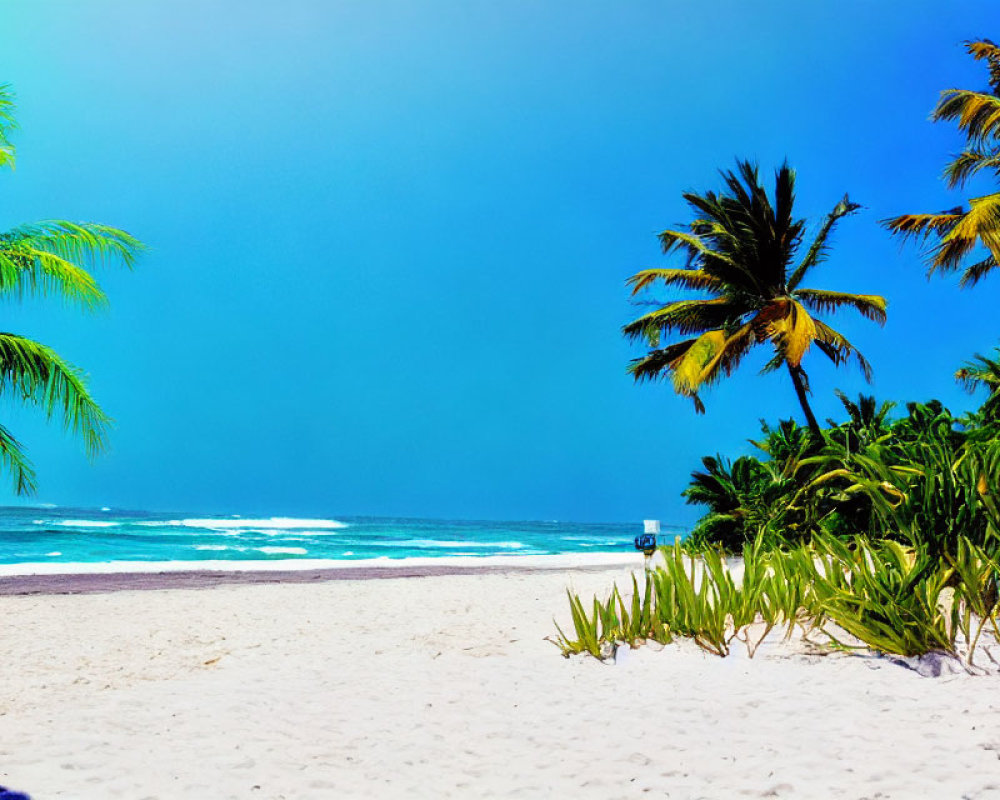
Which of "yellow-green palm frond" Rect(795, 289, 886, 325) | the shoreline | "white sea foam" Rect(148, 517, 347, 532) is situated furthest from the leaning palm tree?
"white sea foam" Rect(148, 517, 347, 532)

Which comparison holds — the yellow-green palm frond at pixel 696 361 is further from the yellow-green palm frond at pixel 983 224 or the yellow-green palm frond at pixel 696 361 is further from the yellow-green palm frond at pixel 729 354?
the yellow-green palm frond at pixel 983 224

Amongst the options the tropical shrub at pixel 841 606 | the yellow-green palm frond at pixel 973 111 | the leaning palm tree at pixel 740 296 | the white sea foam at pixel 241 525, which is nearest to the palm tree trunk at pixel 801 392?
the leaning palm tree at pixel 740 296

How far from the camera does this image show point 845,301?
49.8 feet

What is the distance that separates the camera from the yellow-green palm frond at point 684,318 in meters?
15.5

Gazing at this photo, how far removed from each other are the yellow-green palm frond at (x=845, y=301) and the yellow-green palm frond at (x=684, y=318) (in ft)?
5.20

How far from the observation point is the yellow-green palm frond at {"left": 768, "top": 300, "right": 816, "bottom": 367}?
43.1 feet

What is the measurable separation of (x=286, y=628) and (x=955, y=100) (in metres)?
14.5

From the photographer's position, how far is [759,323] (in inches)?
576

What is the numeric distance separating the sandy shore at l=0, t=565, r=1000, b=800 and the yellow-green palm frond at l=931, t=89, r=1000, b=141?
41.0ft

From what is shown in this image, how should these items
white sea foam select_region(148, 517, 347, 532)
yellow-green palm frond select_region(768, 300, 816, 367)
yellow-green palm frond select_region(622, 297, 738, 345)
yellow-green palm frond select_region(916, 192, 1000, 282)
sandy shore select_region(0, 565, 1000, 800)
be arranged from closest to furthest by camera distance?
sandy shore select_region(0, 565, 1000, 800) < yellow-green palm frond select_region(916, 192, 1000, 282) < yellow-green palm frond select_region(768, 300, 816, 367) < yellow-green palm frond select_region(622, 297, 738, 345) < white sea foam select_region(148, 517, 347, 532)

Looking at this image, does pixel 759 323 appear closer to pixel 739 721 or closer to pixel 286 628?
pixel 286 628

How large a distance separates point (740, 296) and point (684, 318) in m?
1.25

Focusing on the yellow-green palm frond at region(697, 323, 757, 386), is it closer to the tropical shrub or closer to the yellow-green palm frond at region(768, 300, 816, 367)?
the yellow-green palm frond at region(768, 300, 816, 367)

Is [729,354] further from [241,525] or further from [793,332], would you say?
[241,525]
